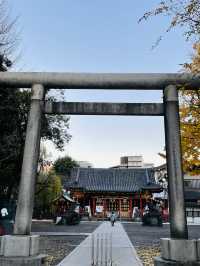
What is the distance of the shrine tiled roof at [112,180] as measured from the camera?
39469 mm

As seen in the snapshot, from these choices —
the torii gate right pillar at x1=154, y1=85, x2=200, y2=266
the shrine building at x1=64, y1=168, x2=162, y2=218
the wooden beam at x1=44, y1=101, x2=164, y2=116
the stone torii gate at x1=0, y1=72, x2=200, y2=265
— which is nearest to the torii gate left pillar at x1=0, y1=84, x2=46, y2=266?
the stone torii gate at x1=0, y1=72, x2=200, y2=265

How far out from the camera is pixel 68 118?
22.0 metres

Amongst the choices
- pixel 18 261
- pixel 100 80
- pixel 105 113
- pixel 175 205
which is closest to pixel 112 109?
pixel 105 113

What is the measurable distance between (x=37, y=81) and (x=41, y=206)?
30.9 metres

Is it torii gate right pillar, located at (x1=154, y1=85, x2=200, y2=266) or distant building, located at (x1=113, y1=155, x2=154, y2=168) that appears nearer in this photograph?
torii gate right pillar, located at (x1=154, y1=85, x2=200, y2=266)

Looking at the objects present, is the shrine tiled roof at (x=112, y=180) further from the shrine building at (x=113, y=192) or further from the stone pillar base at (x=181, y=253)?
the stone pillar base at (x=181, y=253)

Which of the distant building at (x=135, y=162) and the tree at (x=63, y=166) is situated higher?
the distant building at (x=135, y=162)

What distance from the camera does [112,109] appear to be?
8500 mm

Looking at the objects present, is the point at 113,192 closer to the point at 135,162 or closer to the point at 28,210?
the point at 28,210

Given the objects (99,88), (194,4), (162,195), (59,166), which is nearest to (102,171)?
(162,195)

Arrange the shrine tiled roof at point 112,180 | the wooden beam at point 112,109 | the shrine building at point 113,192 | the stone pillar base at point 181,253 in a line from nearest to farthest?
1. the stone pillar base at point 181,253
2. the wooden beam at point 112,109
3. the shrine building at point 113,192
4. the shrine tiled roof at point 112,180

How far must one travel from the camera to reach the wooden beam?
8469 millimetres

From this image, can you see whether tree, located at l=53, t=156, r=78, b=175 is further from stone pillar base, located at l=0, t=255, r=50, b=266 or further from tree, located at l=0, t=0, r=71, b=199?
stone pillar base, located at l=0, t=255, r=50, b=266

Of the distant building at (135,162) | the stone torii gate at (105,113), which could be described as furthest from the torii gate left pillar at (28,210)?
the distant building at (135,162)
